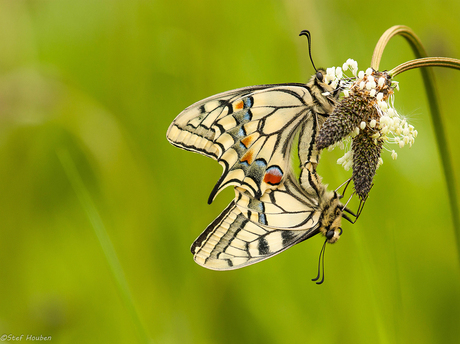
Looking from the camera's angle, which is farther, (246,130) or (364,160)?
(246,130)

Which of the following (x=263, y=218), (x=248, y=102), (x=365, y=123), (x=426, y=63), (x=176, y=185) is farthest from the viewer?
(x=176, y=185)

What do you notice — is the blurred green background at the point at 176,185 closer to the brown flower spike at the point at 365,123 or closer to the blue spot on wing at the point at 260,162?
the blue spot on wing at the point at 260,162

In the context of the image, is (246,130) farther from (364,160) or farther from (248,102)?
(364,160)

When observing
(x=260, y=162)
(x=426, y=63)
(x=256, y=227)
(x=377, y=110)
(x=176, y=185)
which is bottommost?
(x=256, y=227)

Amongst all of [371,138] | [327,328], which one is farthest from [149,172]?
[371,138]

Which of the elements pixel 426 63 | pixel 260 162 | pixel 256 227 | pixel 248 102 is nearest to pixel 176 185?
pixel 256 227

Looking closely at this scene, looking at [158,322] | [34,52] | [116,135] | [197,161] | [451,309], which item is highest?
[34,52]

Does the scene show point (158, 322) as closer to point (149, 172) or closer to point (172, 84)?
point (149, 172)

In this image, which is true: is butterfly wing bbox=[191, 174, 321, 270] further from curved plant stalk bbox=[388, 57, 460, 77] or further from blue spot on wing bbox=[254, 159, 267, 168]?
curved plant stalk bbox=[388, 57, 460, 77]
